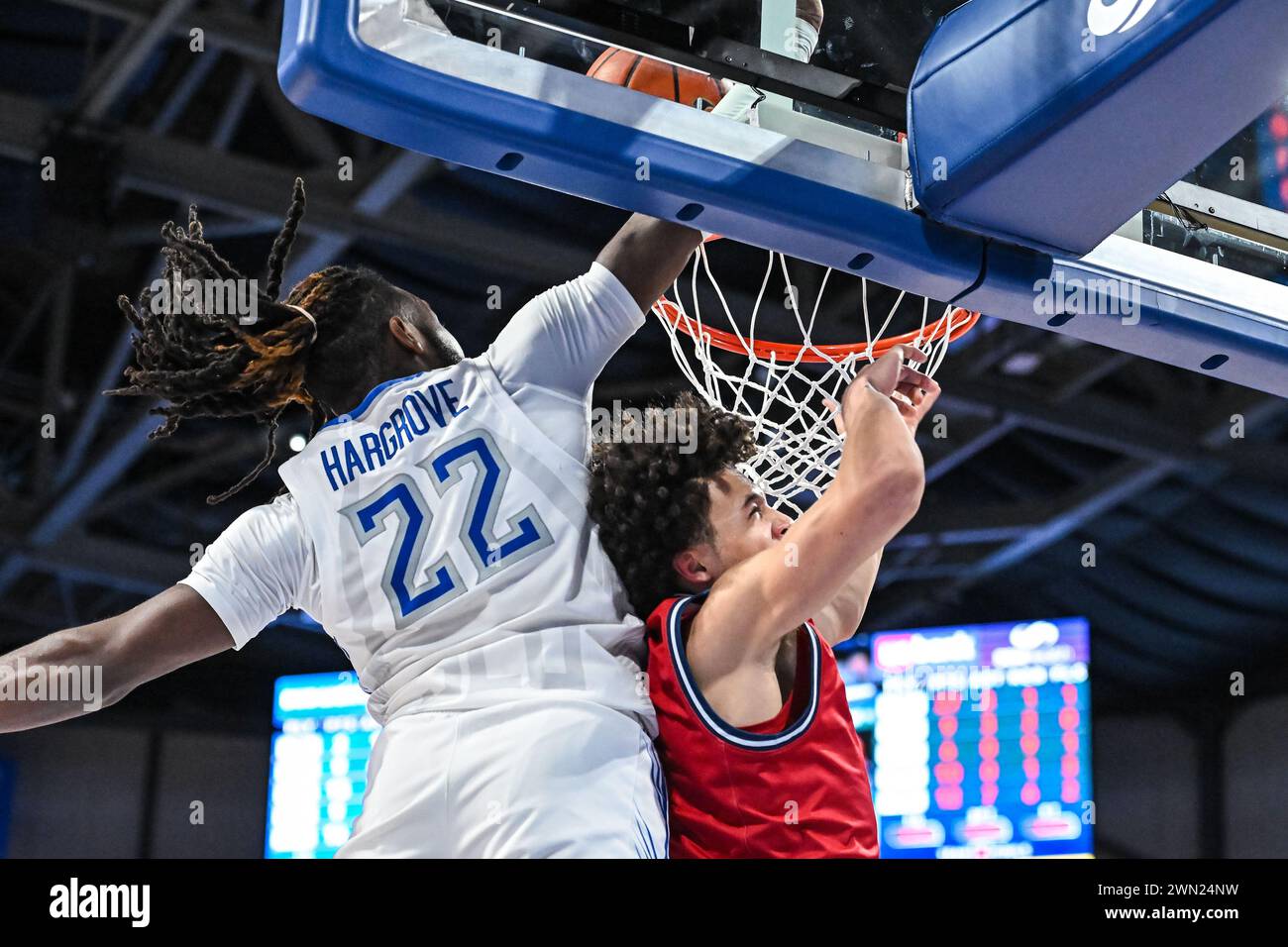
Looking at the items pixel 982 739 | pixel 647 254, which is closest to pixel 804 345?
pixel 647 254

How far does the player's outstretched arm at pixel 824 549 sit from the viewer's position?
2.02m

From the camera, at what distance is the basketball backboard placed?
1.87 metres

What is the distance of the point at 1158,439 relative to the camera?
6664 millimetres

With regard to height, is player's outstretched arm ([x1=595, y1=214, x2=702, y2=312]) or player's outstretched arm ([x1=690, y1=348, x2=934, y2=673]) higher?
player's outstretched arm ([x1=595, y1=214, x2=702, y2=312])

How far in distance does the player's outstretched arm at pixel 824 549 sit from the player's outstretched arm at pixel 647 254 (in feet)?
1.18

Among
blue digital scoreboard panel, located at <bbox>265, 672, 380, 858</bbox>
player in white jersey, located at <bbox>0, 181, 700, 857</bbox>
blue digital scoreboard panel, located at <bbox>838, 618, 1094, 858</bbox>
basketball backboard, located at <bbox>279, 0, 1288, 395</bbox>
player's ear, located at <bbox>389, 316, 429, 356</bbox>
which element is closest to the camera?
basketball backboard, located at <bbox>279, 0, 1288, 395</bbox>

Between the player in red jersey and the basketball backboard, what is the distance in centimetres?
26

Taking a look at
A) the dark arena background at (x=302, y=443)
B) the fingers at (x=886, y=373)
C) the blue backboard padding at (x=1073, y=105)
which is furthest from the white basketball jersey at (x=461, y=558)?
the dark arena background at (x=302, y=443)

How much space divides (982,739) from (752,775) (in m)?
4.45

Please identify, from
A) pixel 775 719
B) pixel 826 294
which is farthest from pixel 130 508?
pixel 775 719

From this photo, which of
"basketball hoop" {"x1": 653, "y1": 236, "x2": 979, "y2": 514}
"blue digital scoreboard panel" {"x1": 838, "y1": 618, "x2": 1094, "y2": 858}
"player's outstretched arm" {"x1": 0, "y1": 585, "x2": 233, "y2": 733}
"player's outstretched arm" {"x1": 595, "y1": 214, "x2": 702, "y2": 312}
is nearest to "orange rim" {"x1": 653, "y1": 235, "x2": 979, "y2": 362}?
"basketball hoop" {"x1": 653, "y1": 236, "x2": 979, "y2": 514}
